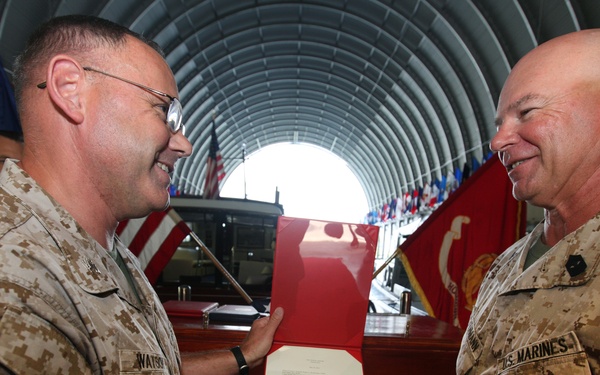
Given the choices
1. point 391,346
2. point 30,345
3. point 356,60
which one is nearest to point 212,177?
point 391,346

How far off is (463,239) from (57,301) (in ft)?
11.0

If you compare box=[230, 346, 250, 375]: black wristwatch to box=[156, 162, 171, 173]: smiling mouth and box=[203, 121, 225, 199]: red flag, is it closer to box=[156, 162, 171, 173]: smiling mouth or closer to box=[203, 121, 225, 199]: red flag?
box=[156, 162, 171, 173]: smiling mouth

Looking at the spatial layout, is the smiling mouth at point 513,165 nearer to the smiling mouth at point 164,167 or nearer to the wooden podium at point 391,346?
the wooden podium at point 391,346

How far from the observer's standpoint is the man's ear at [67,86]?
51.2 inches

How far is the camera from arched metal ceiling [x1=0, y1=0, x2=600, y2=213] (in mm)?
10758

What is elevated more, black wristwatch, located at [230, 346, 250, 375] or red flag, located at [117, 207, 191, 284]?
red flag, located at [117, 207, 191, 284]

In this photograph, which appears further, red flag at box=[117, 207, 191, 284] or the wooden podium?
red flag at box=[117, 207, 191, 284]

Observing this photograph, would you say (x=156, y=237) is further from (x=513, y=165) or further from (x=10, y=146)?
(x=513, y=165)

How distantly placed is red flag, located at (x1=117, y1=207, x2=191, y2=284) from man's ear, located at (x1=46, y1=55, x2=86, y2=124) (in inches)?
114

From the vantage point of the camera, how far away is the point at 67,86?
1324 mm

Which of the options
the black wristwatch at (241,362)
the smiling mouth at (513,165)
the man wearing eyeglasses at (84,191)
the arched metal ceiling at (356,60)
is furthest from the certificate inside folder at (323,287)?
the arched metal ceiling at (356,60)

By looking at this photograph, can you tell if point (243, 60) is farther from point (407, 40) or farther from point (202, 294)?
point (202, 294)

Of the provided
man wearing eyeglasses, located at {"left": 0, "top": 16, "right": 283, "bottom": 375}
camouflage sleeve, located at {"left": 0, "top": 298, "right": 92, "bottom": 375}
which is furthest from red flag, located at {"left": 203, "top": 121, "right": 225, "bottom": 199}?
camouflage sleeve, located at {"left": 0, "top": 298, "right": 92, "bottom": 375}

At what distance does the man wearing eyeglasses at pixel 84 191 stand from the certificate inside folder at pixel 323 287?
455 mm
